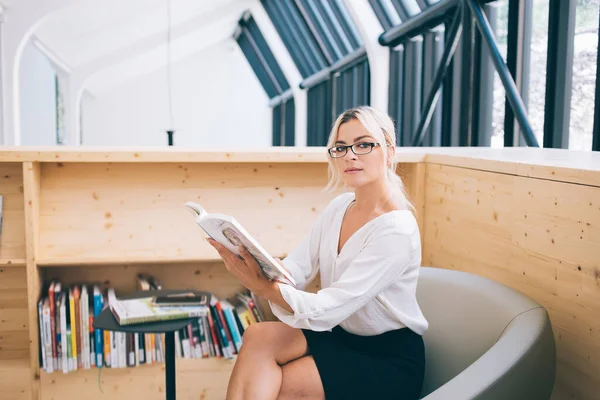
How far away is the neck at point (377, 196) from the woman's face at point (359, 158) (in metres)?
0.03

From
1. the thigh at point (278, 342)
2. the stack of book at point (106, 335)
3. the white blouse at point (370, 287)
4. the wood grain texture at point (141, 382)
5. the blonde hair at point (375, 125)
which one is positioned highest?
the blonde hair at point (375, 125)

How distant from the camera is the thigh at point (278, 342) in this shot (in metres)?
1.86

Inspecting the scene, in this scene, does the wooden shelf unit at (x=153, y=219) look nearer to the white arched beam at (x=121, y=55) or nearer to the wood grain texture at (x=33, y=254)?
the wood grain texture at (x=33, y=254)

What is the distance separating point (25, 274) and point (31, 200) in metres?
0.41

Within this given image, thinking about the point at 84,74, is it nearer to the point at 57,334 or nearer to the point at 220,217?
the point at 57,334

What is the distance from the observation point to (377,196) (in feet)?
6.44

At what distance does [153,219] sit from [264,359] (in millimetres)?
1434

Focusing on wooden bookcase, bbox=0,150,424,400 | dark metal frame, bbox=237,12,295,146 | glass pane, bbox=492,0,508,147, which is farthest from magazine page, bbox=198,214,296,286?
dark metal frame, bbox=237,12,295,146

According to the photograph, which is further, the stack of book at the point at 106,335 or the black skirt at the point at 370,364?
the stack of book at the point at 106,335

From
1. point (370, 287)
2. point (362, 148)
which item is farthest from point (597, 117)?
point (370, 287)

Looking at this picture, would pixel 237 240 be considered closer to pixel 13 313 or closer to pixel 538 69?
pixel 13 313

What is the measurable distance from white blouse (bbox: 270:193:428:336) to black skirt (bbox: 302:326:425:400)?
32 millimetres

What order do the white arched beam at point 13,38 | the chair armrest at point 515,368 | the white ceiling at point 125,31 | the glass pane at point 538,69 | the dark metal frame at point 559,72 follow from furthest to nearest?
1. the white ceiling at point 125,31
2. the white arched beam at point 13,38
3. the glass pane at point 538,69
4. the dark metal frame at point 559,72
5. the chair armrest at point 515,368

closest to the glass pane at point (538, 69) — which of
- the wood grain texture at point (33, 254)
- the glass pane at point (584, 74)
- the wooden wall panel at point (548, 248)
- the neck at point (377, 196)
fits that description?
the glass pane at point (584, 74)
